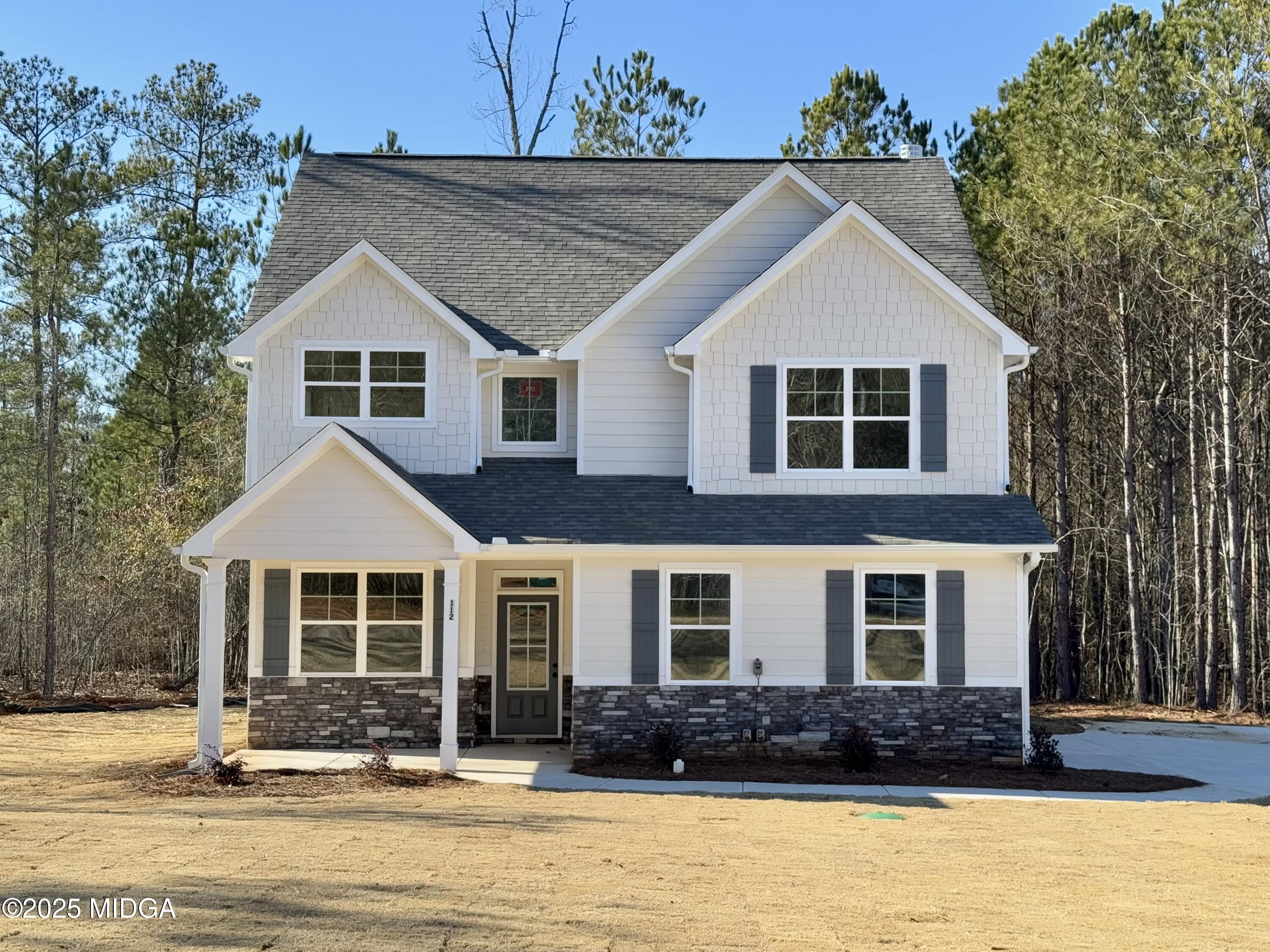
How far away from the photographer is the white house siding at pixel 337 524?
48.2 feet

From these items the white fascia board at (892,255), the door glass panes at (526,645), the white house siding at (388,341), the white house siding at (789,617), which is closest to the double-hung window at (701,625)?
the white house siding at (789,617)

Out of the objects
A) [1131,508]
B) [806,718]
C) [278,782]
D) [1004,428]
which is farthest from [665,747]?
[1131,508]

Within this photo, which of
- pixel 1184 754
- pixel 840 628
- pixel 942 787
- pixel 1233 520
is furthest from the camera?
pixel 1233 520

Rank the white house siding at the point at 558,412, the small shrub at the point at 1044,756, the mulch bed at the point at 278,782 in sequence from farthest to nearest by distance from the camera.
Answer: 1. the white house siding at the point at 558,412
2. the small shrub at the point at 1044,756
3. the mulch bed at the point at 278,782

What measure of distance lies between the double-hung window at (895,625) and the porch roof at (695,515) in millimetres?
622

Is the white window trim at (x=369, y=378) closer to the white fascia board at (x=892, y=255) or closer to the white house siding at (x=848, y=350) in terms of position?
the white fascia board at (x=892, y=255)

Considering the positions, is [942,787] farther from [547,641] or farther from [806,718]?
A: [547,641]

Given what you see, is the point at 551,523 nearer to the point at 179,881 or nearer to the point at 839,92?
the point at 179,881

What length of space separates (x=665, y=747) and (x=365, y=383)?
6319 mm

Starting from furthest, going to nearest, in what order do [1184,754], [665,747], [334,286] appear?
[1184,754] < [334,286] < [665,747]

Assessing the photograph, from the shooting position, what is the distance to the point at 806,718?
15.8 m

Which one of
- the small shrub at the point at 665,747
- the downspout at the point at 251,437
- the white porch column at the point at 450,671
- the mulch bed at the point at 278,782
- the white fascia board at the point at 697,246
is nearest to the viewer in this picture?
the mulch bed at the point at 278,782

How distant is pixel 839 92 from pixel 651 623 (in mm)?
18759

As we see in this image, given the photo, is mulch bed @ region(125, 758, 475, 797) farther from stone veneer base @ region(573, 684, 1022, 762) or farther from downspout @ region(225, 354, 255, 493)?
downspout @ region(225, 354, 255, 493)
